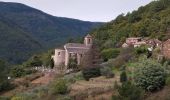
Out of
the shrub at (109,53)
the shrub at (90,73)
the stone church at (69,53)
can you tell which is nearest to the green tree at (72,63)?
the stone church at (69,53)

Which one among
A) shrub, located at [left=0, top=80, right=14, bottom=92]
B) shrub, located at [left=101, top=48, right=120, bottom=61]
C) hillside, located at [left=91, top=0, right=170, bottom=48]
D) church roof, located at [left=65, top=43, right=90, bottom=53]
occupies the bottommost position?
shrub, located at [left=0, top=80, right=14, bottom=92]

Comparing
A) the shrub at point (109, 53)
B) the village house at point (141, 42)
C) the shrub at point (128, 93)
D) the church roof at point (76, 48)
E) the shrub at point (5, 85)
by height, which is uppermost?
the village house at point (141, 42)

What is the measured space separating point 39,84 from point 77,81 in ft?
20.1

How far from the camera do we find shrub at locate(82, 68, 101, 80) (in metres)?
54.6

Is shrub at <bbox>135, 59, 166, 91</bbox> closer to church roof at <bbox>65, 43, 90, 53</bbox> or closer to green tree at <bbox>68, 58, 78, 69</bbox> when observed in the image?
green tree at <bbox>68, 58, 78, 69</bbox>

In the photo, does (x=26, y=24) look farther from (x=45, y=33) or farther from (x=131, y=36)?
(x=131, y=36)

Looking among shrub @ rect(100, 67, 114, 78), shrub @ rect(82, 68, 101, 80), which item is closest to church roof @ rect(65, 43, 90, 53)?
shrub @ rect(82, 68, 101, 80)

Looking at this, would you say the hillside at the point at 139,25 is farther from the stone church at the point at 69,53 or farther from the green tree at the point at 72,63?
the green tree at the point at 72,63

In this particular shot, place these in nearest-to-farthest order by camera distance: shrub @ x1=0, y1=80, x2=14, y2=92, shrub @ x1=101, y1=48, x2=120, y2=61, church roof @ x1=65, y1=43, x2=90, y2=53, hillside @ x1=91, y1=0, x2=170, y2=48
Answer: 1. shrub @ x1=0, y1=80, x2=14, y2=92
2. shrub @ x1=101, y1=48, x2=120, y2=61
3. church roof @ x1=65, y1=43, x2=90, y2=53
4. hillside @ x1=91, y1=0, x2=170, y2=48

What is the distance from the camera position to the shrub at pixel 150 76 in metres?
43.6

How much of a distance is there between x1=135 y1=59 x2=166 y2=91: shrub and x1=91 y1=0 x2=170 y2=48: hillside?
25.4m

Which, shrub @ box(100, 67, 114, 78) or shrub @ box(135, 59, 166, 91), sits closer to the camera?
Result: shrub @ box(135, 59, 166, 91)

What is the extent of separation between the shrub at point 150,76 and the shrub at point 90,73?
11013 millimetres

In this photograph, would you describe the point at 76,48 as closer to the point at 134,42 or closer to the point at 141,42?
the point at 134,42
